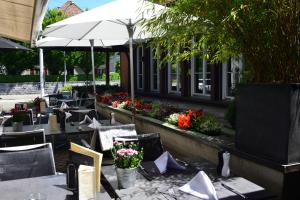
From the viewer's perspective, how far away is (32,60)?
92.8 feet

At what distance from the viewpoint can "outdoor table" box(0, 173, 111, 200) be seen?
233 centimetres

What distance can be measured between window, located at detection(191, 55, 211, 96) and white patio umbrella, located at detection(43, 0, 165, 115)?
369cm

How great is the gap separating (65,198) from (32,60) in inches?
1092

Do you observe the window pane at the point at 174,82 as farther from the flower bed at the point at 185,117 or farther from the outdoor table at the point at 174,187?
the outdoor table at the point at 174,187

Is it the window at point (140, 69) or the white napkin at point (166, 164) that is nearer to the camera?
the white napkin at point (166, 164)

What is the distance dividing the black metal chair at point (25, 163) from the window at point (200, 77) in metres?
7.74

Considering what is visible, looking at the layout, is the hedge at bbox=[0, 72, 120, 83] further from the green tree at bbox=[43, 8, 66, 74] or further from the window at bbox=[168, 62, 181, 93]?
the window at bbox=[168, 62, 181, 93]

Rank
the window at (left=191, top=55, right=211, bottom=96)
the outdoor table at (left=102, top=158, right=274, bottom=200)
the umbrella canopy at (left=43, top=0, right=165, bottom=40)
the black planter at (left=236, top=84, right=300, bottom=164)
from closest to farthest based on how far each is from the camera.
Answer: the outdoor table at (left=102, top=158, right=274, bottom=200) → the black planter at (left=236, top=84, right=300, bottom=164) → the umbrella canopy at (left=43, top=0, right=165, bottom=40) → the window at (left=191, top=55, right=211, bottom=96)

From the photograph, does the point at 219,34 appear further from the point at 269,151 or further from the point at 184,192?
the point at 184,192

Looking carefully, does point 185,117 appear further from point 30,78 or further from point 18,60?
point 18,60

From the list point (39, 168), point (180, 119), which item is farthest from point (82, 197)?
point (180, 119)

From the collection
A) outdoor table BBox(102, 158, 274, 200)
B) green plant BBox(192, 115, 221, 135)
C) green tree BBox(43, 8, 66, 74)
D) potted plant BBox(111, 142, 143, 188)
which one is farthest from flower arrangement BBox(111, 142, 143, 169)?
green tree BBox(43, 8, 66, 74)

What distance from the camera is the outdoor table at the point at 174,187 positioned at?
2.36 metres

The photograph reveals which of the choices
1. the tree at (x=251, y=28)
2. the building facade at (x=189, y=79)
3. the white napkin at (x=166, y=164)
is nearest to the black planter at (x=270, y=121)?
the tree at (x=251, y=28)
